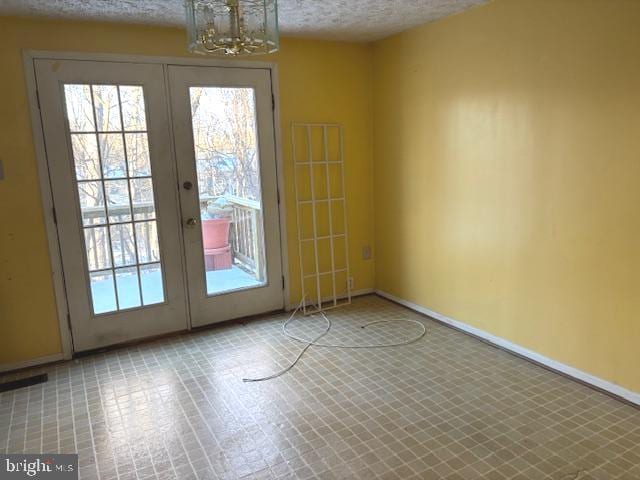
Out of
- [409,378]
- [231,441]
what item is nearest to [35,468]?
[231,441]

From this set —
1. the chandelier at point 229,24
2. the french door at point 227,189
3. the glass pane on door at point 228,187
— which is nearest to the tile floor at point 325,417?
the french door at point 227,189

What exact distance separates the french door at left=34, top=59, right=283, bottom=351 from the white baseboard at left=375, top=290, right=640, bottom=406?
1.46 meters

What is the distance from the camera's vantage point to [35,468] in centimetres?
224

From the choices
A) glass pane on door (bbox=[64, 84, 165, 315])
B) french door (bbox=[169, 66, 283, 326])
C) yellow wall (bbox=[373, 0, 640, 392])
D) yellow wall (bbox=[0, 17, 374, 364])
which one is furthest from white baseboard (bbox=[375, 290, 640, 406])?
glass pane on door (bbox=[64, 84, 165, 315])

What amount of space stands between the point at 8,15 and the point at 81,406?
247cm

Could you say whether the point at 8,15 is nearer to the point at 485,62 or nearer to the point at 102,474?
the point at 102,474

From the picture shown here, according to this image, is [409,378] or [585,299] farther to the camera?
→ [409,378]

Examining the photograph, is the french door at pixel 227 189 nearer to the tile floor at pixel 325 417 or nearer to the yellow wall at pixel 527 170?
the tile floor at pixel 325 417

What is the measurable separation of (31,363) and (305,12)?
3.08 meters

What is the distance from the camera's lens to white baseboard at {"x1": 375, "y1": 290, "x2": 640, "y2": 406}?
2.67 m

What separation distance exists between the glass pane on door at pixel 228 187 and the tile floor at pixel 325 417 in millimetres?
754

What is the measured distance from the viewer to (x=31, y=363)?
3350mm

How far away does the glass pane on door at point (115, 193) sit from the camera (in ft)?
10.9

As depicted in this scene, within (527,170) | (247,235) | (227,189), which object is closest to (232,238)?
(247,235)
